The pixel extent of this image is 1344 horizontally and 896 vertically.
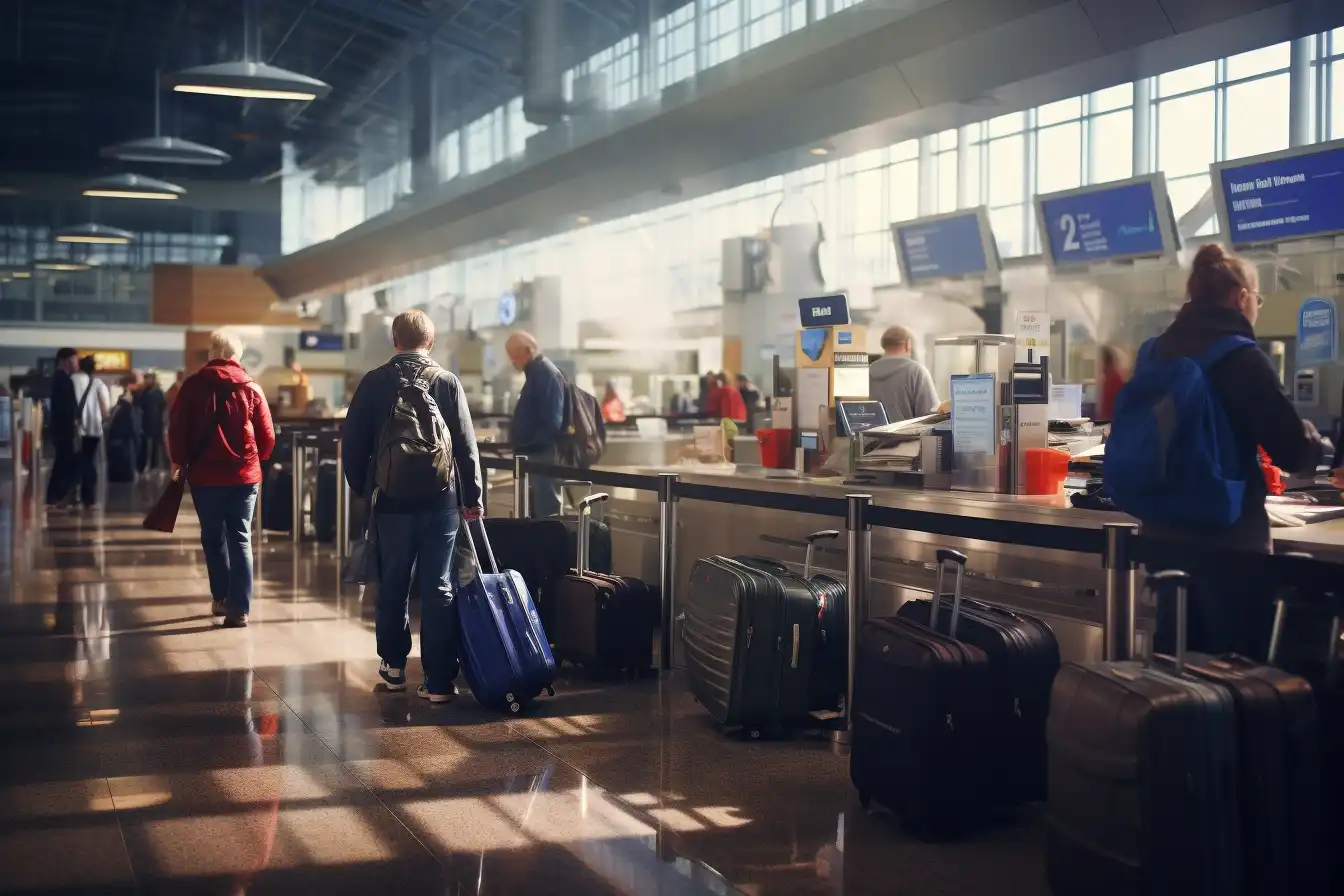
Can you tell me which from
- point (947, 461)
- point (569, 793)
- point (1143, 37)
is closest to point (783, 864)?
point (569, 793)

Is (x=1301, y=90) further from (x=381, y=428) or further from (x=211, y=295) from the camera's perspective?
(x=211, y=295)

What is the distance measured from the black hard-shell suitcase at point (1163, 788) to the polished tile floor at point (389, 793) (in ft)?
1.50

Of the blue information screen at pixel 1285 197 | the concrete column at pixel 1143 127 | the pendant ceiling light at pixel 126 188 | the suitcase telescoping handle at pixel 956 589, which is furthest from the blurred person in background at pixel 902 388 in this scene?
the pendant ceiling light at pixel 126 188

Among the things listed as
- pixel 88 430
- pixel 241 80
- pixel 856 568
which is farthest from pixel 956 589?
pixel 241 80

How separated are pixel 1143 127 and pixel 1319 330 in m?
12.3

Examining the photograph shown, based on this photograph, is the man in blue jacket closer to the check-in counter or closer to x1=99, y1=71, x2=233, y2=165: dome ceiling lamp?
the check-in counter

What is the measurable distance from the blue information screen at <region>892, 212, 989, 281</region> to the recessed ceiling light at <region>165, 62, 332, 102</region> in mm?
7514

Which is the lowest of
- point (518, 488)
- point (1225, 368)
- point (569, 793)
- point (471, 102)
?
point (569, 793)

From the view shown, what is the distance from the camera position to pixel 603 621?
595cm

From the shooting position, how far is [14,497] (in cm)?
1523

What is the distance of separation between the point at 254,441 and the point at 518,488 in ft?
4.65

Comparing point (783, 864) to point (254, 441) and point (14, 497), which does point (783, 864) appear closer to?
point (254, 441)

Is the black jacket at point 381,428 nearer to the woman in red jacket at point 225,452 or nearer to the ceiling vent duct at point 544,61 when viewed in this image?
the woman in red jacket at point 225,452

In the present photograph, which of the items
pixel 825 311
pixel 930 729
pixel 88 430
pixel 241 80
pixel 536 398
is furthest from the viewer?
pixel 241 80
